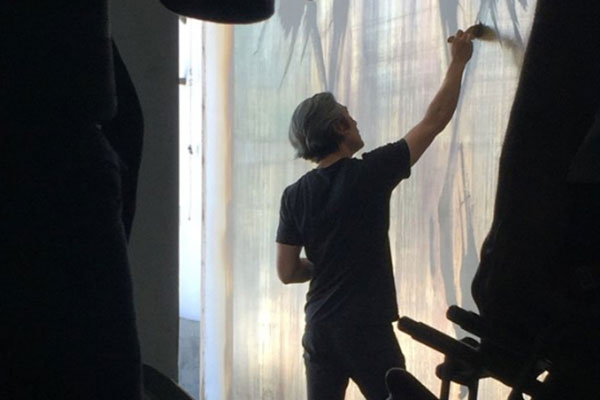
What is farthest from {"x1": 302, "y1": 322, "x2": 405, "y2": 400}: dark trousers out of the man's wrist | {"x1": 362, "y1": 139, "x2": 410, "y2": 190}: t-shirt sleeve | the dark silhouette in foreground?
the dark silhouette in foreground

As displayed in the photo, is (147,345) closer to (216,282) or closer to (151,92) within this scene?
(151,92)

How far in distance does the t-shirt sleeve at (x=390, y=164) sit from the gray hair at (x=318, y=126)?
130 mm

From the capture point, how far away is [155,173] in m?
1.39

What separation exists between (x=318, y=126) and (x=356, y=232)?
0.27 m

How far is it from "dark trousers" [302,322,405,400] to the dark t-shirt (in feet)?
0.09

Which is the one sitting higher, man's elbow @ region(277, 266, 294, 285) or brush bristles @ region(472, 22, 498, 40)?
brush bristles @ region(472, 22, 498, 40)

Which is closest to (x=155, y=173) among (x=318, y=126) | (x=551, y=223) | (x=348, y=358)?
(x=318, y=126)

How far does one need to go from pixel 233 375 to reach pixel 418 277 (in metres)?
0.82

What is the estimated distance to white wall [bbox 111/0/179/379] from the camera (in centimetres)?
136

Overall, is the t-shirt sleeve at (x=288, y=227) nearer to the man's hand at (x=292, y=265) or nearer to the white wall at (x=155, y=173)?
the man's hand at (x=292, y=265)

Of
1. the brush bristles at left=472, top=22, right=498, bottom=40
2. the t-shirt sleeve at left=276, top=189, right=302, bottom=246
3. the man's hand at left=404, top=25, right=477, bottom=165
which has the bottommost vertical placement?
the t-shirt sleeve at left=276, top=189, right=302, bottom=246

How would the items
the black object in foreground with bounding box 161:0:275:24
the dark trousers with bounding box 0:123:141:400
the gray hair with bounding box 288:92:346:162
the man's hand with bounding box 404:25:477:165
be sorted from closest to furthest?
the dark trousers with bounding box 0:123:141:400 < the black object in foreground with bounding box 161:0:275:24 < the man's hand with bounding box 404:25:477:165 < the gray hair with bounding box 288:92:346:162

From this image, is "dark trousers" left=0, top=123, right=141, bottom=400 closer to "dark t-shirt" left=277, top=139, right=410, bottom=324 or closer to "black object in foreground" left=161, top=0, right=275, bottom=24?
"black object in foreground" left=161, top=0, right=275, bottom=24

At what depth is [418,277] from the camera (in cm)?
Answer: 185
